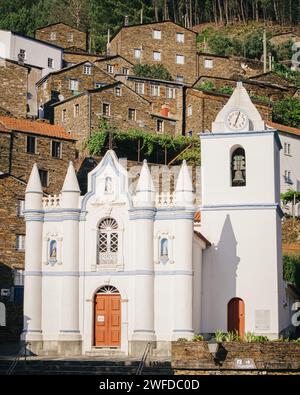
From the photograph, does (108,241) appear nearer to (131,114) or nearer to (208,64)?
(131,114)

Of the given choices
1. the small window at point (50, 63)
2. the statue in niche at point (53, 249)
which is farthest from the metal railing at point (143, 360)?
the small window at point (50, 63)

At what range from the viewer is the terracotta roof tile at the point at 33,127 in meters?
69.6

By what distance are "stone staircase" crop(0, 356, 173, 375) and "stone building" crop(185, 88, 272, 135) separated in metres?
44.0

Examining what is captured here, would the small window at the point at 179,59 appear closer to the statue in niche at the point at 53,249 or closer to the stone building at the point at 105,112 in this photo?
the stone building at the point at 105,112

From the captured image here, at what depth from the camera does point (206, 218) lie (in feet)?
160

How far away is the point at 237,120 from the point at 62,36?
6314 centimetres

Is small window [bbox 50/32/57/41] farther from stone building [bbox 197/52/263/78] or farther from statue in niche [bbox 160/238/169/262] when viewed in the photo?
statue in niche [bbox 160/238/169/262]

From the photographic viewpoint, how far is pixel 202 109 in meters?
83.8

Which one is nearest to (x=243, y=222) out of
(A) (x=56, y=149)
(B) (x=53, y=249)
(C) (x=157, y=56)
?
(B) (x=53, y=249)

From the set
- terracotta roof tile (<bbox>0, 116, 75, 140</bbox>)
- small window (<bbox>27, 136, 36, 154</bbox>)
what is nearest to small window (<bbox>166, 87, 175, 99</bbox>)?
terracotta roof tile (<bbox>0, 116, 75, 140</bbox>)

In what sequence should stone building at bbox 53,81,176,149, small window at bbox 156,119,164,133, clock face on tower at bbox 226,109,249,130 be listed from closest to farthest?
clock face on tower at bbox 226,109,249,130
stone building at bbox 53,81,176,149
small window at bbox 156,119,164,133

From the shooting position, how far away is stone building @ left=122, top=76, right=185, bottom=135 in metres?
87.2
